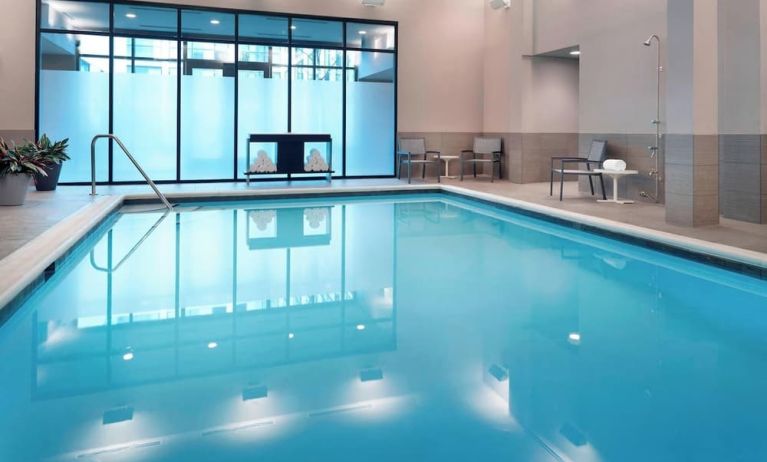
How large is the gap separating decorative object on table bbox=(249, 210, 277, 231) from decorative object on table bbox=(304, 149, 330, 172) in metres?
2.30

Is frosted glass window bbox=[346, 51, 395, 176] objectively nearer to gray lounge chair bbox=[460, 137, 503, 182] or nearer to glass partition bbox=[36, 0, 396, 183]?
glass partition bbox=[36, 0, 396, 183]

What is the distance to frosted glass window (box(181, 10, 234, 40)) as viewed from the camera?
10.5 m

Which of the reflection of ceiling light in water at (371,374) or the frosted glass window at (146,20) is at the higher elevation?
the frosted glass window at (146,20)

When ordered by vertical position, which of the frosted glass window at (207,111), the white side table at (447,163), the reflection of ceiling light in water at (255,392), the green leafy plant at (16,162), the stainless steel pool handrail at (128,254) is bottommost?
the reflection of ceiling light in water at (255,392)

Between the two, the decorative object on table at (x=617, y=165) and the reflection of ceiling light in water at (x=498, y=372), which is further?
the decorative object on table at (x=617, y=165)

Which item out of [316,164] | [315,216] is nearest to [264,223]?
[315,216]

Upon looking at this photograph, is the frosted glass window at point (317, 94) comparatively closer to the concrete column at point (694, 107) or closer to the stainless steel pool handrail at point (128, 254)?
the stainless steel pool handrail at point (128, 254)

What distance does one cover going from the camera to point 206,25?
10.6m

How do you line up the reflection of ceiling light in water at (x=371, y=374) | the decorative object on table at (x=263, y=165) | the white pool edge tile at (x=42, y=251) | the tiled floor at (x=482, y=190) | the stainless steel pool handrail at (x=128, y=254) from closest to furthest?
the reflection of ceiling light in water at (x=371, y=374), the white pool edge tile at (x=42, y=251), the stainless steel pool handrail at (x=128, y=254), the tiled floor at (x=482, y=190), the decorative object on table at (x=263, y=165)

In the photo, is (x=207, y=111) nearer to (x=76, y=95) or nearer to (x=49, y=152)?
(x=76, y=95)

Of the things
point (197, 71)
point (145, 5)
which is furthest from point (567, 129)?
point (145, 5)

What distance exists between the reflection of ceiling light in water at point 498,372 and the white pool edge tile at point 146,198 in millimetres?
2518

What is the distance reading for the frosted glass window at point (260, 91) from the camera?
1090cm

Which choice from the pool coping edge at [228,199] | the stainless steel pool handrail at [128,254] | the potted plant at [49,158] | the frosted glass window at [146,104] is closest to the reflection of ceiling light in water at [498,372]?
the pool coping edge at [228,199]
